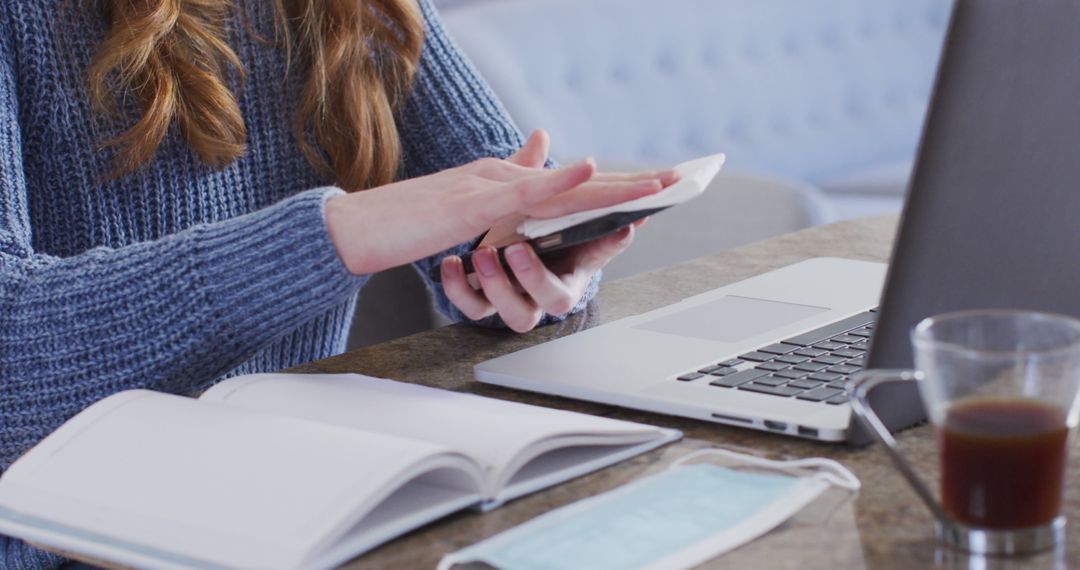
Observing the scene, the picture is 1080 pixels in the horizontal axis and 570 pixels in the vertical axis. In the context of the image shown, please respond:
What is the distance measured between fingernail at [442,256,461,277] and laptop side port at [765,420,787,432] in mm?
293

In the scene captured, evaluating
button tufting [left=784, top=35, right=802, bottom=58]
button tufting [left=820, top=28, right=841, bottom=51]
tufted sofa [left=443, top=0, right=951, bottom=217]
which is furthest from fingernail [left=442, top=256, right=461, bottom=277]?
button tufting [left=820, top=28, right=841, bottom=51]

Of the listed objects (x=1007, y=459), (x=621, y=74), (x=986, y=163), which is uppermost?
(x=986, y=163)

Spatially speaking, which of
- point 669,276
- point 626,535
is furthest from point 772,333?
point 626,535

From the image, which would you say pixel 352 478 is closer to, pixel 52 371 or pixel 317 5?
pixel 52 371

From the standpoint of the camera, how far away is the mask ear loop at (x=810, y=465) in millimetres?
673

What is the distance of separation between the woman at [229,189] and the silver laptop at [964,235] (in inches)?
5.2

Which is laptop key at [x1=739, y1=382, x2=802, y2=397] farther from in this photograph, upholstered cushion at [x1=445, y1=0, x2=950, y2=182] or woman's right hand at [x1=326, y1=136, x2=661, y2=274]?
upholstered cushion at [x1=445, y1=0, x2=950, y2=182]

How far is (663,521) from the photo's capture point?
2.05ft

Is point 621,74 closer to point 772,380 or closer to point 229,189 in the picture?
point 229,189

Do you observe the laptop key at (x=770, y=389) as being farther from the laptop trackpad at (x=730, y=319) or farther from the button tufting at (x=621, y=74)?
the button tufting at (x=621, y=74)

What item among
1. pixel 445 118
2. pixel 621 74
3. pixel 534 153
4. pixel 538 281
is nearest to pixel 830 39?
pixel 621 74

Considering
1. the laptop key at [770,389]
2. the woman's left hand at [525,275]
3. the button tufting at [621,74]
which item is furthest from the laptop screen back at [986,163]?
the button tufting at [621,74]

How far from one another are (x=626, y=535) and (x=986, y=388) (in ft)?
0.56

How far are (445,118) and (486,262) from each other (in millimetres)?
378
